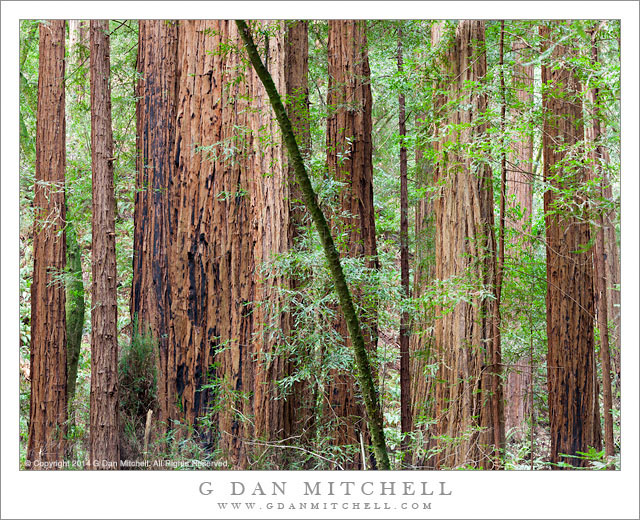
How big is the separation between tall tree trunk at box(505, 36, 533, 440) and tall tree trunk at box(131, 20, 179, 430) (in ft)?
7.13

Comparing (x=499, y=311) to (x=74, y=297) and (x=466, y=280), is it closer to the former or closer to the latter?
(x=466, y=280)

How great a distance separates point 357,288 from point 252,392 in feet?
2.73

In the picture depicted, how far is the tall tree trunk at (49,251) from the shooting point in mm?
3254

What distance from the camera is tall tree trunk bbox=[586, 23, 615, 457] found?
104 inches

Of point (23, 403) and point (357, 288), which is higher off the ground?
point (357, 288)

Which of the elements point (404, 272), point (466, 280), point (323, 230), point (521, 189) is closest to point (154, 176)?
point (404, 272)

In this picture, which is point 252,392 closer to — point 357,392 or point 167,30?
point 357,392

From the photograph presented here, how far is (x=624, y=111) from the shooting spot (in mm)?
2436

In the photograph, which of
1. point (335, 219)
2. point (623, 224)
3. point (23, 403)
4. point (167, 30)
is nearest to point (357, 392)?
point (335, 219)

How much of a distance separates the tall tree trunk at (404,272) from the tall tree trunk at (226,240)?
34.7 inches

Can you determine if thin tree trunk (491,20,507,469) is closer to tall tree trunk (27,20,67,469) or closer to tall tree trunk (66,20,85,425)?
tall tree trunk (27,20,67,469)

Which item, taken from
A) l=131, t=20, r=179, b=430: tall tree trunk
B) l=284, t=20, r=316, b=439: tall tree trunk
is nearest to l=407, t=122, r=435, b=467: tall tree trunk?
l=284, t=20, r=316, b=439: tall tree trunk

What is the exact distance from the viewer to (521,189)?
380 centimetres

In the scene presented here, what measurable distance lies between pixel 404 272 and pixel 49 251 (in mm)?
2476
